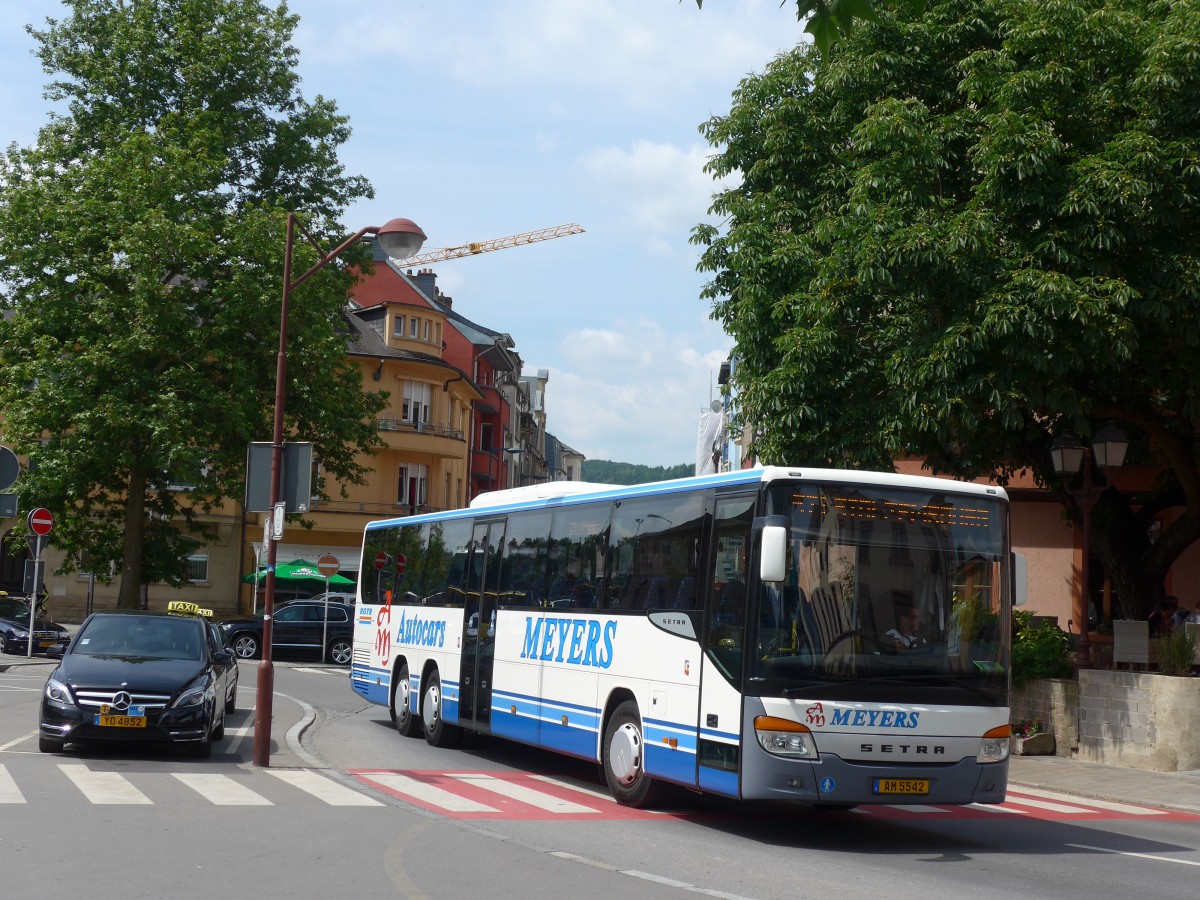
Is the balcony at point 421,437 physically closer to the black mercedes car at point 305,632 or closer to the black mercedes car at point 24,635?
the black mercedes car at point 305,632

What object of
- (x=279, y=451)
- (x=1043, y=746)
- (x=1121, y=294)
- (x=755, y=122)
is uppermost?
(x=755, y=122)

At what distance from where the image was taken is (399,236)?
15.3 m

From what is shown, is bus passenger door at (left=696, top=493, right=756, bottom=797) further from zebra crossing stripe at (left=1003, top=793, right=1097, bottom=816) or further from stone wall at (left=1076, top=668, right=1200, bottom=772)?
stone wall at (left=1076, top=668, right=1200, bottom=772)

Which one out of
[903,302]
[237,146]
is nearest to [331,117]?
[237,146]

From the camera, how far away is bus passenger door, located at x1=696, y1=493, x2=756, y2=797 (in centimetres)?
1116

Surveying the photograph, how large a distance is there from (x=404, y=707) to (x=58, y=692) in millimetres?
6048

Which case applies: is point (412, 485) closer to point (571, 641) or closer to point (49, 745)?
point (49, 745)

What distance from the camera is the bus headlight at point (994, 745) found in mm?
11359

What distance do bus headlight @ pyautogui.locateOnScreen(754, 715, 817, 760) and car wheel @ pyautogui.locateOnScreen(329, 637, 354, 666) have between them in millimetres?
28961

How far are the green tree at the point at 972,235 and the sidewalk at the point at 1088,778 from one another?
4560 mm

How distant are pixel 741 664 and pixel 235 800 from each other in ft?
15.1

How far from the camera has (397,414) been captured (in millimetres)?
61562

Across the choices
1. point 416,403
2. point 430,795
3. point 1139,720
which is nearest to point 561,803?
point 430,795

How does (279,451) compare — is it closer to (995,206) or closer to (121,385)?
(995,206)
